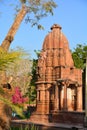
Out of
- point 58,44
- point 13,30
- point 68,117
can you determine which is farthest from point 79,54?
point 13,30

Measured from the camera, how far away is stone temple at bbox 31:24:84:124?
97.6 feet

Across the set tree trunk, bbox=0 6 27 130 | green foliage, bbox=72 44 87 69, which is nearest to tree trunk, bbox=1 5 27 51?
tree trunk, bbox=0 6 27 130

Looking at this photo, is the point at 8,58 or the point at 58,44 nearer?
the point at 8,58

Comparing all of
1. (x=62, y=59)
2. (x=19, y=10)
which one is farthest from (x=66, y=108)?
(x=19, y=10)

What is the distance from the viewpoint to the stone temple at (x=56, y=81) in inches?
1171

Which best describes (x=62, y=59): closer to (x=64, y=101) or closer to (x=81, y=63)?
(x=64, y=101)

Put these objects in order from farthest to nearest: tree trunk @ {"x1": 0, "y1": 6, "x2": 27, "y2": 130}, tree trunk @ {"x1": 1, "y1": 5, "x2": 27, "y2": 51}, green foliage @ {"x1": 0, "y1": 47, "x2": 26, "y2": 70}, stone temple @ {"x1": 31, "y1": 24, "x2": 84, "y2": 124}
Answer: stone temple @ {"x1": 31, "y1": 24, "x2": 84, "y2": 124} < tree trunk @ {"x1": 1, "y1": 5, "x2": 27, "y2": 51} < tree trunk @ {"x1": 0, "y1": 6, "x2": 27, "y2": 130} < green foliage @ {"x1": 0, "y1": 47, "x2": 26, "y2": 70}

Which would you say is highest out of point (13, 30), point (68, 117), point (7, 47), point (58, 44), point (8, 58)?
point (58, 44)

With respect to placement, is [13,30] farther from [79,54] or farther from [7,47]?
[79,54]

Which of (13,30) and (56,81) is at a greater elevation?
(13,30)

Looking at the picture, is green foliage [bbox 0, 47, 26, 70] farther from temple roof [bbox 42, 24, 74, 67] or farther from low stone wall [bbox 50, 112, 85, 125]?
temple roof [bbox 42, 24, 74, 67]

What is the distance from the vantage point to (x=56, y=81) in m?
30.1

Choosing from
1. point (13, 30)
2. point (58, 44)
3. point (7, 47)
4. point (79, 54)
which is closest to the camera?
point (7, 47)

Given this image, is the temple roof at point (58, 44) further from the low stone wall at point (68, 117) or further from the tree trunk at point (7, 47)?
the tree trunk at point (7, 47)
